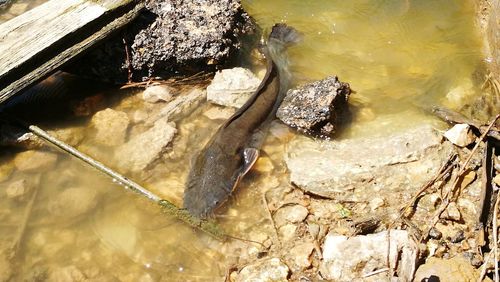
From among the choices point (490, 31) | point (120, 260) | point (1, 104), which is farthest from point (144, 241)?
point (490, 31)

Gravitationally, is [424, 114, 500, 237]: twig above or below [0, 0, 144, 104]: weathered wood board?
below

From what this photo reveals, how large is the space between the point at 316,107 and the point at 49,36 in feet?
9.38

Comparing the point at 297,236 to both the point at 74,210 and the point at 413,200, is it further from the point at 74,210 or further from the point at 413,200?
the point at 74,210

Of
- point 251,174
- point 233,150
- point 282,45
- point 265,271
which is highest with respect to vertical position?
point 282,45

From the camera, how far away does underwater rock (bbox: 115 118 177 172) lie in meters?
4.81

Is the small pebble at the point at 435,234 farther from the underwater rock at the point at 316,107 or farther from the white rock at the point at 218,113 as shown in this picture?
the white rock at the point at 218,113

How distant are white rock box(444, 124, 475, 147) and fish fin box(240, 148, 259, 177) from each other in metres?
1.93

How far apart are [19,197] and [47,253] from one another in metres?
0.71

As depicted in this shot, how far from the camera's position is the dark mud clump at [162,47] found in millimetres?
5469

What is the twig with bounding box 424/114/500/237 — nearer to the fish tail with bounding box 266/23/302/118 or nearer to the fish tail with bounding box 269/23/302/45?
the fish tail with bounding box 266/23/302/118

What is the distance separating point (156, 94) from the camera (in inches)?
215

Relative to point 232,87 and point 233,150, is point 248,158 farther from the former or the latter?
point 232,87

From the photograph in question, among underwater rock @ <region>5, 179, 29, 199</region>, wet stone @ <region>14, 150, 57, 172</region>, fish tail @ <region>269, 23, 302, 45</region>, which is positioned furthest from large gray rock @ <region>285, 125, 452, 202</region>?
underwater rock @ <region>5, 179, 29, 199</region>

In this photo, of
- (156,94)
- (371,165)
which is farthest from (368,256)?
(156,94)
